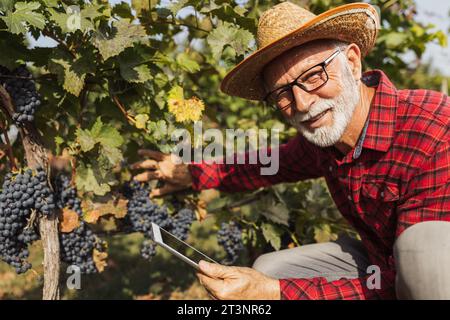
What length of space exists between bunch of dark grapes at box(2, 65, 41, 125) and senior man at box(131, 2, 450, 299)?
3.36 feet

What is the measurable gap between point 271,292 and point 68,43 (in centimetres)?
163

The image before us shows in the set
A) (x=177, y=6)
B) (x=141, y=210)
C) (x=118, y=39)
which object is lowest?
(x=141, y=210)

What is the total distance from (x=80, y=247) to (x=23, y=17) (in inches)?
52.0

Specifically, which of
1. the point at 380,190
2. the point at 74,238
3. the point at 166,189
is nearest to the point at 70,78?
the point at 74,238

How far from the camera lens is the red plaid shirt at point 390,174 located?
2346 millimetres

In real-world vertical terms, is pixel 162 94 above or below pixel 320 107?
above

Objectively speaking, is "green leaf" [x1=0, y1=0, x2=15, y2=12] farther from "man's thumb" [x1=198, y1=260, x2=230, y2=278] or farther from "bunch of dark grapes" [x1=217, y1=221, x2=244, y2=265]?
"bunch of dark grapes" [x1=217, y1=221, x2=244, y2=265]

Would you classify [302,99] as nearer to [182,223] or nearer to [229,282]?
[229,282]

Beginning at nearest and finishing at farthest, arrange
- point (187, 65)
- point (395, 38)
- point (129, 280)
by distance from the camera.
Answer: point (187, 65), point (395, 38), point (129, 280)

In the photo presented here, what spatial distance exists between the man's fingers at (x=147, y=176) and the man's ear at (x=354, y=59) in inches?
55.9

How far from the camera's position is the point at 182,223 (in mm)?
3393

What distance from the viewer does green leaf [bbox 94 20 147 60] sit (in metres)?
2.47

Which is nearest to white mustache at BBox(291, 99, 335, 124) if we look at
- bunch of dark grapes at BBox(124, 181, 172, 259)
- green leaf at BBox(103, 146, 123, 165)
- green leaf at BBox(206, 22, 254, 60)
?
green leaf at BBox(206, 22, 254, 60)
